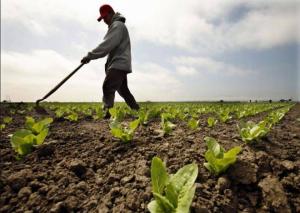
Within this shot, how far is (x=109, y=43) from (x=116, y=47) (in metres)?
0.34

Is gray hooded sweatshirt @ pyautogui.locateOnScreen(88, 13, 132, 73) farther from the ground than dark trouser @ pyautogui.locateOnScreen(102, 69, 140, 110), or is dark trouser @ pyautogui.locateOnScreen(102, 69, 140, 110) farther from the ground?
gray hooded sweatshirt @ pyautogui.locateOnScreen(88, 13, 132, 73)

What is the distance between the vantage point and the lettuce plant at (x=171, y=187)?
1.39 metres

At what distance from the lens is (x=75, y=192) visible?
1.90m

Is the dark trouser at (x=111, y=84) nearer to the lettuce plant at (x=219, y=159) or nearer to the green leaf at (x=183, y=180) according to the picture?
the lettuce plant at (x=219, y=159)

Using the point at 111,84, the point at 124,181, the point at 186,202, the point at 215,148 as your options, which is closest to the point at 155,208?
the point at 186,202

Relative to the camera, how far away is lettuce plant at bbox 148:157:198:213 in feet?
4.57

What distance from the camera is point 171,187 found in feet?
4.75

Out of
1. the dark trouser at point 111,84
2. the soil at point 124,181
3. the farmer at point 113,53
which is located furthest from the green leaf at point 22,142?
the dark trouser at point 111,84

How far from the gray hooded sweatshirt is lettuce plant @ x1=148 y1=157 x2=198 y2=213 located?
4.77m

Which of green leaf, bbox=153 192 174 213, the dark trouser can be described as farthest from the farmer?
green leaf, bbox=153 192 174 213

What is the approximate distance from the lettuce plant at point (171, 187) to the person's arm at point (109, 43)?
477cm

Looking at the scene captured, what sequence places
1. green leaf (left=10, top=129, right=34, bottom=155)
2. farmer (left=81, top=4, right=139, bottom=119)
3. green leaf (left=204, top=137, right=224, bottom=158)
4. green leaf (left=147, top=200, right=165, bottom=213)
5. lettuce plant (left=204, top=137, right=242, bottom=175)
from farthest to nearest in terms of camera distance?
farmer (left=81, top=4, right=139, bottom=119) → green leaf (left=10, top=129, right=34, bottom=155) → green leaf (left=204, top=137, right=224, bottom=158) → lettuce plant (left=204, top=137, right=242, bottom=175) → green leaf (left=147, top=200, right=165, bottom=213)

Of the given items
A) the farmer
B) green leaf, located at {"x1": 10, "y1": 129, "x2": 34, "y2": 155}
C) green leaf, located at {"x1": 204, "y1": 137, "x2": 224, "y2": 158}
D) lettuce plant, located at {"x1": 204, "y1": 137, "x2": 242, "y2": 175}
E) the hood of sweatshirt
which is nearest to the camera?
lettuce plant, located at {"x1": 204, "y1": 137, "x2": 242, "y2": 175}

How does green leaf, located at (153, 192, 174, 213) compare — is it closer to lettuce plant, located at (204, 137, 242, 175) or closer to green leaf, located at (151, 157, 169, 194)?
green leaf, located at (151, 157, 169, 194)
